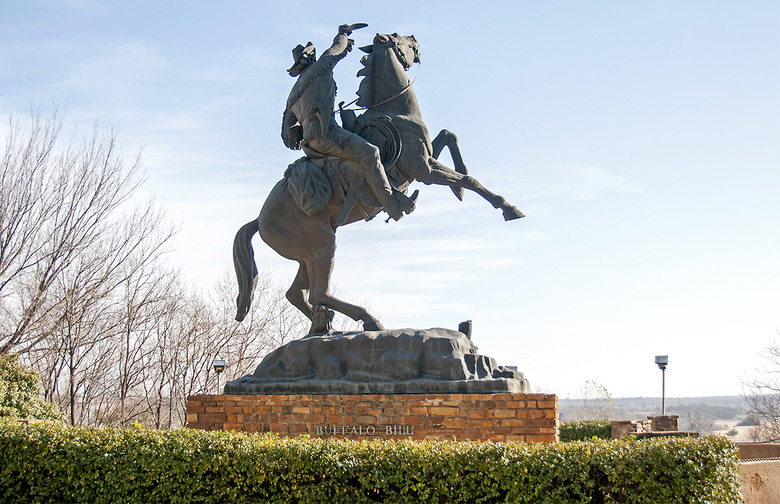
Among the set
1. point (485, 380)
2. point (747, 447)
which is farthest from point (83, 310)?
point (747, 447)

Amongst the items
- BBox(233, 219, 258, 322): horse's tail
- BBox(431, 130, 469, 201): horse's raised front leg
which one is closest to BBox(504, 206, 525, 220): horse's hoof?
BBox(431, 130, 469, 201): horse's raised front leg

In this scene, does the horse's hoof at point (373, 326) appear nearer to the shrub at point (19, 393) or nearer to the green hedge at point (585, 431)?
the green hedge at point (585, 431)

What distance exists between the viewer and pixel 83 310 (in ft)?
50.3

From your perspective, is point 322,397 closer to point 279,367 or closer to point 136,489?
point 279,367

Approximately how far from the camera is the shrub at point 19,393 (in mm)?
11094

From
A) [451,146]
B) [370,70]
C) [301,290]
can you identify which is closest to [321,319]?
[301,290]

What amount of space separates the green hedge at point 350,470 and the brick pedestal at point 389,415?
1.15 meters

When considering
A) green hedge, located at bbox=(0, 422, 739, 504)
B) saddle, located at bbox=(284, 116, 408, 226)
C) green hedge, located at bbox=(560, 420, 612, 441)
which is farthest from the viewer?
green hedge, located at bbox=(560, 420, 612, 441)

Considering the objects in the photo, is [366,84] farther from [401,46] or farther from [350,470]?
[350,470]

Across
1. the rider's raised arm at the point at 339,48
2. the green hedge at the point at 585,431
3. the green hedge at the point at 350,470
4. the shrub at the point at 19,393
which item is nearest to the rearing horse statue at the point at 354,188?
the rider's raised arm at the point at 339,48

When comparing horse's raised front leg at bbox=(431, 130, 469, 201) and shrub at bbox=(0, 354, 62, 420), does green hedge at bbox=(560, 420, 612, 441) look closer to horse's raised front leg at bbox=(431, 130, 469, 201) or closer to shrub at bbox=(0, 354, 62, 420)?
horse's raised front leg at bbox=(431, 130, 469, 201)

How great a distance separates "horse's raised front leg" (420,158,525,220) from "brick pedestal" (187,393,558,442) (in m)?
2.25

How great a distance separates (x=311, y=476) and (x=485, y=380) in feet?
6.71

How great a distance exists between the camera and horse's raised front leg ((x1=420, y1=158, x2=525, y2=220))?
8070mm
